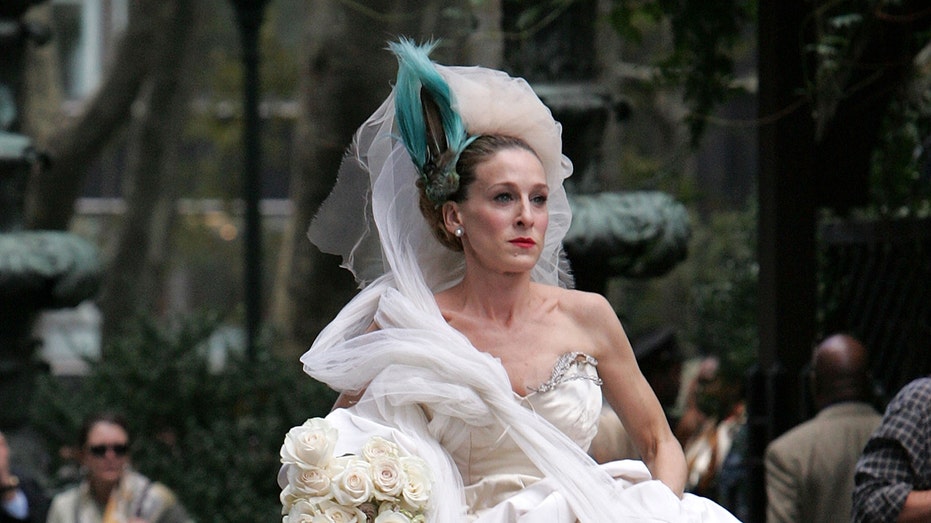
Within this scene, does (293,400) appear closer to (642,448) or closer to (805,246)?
(805,246)

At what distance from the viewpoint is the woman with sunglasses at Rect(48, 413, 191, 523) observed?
26.3 feet

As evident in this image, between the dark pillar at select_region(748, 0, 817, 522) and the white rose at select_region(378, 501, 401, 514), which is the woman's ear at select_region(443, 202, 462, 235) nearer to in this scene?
the white rose at select_region(378, 501, 401, 514)

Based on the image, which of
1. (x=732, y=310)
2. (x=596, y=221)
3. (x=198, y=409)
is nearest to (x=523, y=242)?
(x=596, y=221)

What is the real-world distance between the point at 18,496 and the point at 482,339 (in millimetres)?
4214

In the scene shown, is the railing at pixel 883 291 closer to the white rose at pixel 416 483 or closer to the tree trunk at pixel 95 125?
the white rose at pixel 416 483

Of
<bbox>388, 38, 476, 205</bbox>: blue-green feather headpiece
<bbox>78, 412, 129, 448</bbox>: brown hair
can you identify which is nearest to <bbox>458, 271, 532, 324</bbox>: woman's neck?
A: <bbox>388, 38, 476, 205</bbox>: blue-green feather headpiece

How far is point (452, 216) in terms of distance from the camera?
422cm

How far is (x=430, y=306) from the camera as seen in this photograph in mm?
4195

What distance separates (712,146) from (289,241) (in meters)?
19.0

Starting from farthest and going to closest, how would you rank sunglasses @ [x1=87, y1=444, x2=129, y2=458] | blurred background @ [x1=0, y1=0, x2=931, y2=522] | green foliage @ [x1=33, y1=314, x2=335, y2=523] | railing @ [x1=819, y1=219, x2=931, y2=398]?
green foliage @ [x1=33, y1=314, x2=335, y2=523], sunglasses @ [x1=87, y1=444, x2=129, y2=458], railing @ [x1=819, y1=219, x2=931, y2=398], blurred background @ [x1=0, y1=0, x2=931, y2=522]

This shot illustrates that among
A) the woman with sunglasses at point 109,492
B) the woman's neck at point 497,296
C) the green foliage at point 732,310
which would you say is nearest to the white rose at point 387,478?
the woman's neck at point 497,296

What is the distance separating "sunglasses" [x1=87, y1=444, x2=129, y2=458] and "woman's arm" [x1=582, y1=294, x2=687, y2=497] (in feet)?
14.0

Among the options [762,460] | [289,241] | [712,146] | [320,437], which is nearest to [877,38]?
[762,460]

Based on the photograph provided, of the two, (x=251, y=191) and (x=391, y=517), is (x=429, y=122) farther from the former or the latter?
(x=251, y=191)
